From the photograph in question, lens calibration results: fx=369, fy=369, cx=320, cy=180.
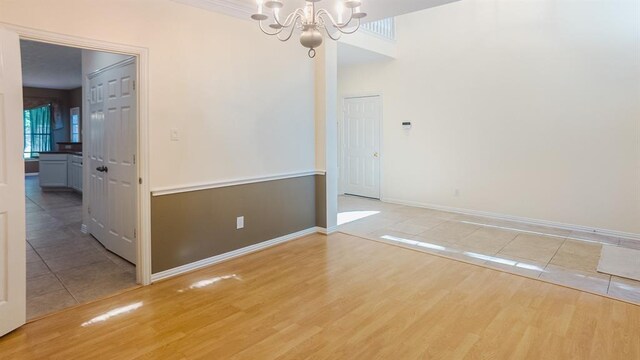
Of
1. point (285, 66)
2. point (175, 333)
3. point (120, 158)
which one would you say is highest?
point (285, 66)

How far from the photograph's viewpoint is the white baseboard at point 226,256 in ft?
11.1

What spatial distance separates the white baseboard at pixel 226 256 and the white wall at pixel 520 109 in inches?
112

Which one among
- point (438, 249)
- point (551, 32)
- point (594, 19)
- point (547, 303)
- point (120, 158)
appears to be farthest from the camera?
point (551, 32)

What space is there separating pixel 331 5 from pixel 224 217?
2399mm

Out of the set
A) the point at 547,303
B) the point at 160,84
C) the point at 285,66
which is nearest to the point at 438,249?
the point at 547,303

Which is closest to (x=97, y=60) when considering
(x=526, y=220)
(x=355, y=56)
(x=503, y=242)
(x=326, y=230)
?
(x=326, y=230)

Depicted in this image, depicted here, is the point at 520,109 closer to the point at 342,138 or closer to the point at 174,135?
the point at 342,138

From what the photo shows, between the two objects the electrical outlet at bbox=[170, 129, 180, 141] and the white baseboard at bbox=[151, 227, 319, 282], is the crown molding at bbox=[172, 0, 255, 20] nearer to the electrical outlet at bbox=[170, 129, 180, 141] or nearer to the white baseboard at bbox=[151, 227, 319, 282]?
the electrical outlet at bbox=[170, 129, 180, 141]

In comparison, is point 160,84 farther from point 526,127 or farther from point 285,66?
point 526,127

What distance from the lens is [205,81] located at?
11.5 ft

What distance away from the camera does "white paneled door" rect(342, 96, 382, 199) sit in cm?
724

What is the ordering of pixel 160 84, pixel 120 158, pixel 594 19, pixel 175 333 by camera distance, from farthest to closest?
pixel 594 19, pixel 120 158, pixel 160 84, pixel 175 333

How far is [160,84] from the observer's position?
126 inches

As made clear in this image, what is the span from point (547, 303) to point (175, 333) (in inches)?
110
